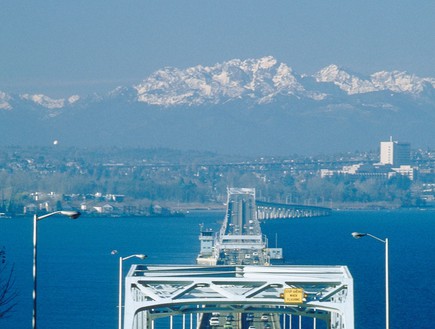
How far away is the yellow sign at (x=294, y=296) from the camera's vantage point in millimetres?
23609

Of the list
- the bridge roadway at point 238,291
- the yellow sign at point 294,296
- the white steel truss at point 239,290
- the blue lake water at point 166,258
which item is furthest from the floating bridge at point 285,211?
the yellow sign at point 294,296

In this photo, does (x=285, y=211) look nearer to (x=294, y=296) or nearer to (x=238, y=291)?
(x=238, y=291)

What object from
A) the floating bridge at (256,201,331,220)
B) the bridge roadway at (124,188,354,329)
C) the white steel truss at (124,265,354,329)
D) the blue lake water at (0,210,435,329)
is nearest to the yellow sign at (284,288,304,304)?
the bridge roadway at (124,188,354,329)

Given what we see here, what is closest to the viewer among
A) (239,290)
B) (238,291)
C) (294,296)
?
(294,296)

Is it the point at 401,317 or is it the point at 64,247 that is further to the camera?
the point at 64,247

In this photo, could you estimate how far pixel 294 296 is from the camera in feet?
77.8

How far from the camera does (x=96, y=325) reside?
49.0 m

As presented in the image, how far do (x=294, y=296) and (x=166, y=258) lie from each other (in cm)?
5971

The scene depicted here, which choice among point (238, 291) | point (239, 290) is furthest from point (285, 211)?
point (238, 291)

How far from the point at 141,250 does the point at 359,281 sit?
87.2 ft

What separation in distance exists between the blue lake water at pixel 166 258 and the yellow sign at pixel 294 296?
984 inches

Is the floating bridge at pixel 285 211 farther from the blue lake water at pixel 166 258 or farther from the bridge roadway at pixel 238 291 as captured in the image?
the bridge roadway at pixel 238 291

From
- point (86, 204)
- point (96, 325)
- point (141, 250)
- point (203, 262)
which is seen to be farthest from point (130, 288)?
point (86, 204)

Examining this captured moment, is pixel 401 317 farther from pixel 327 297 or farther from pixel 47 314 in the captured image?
pixel 327 297
